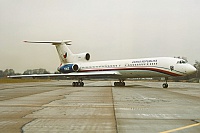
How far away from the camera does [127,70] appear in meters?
31.6

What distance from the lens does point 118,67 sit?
3244 cm

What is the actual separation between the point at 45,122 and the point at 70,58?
3222 centimetres

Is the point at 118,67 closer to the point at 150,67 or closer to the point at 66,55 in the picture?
the point at 150,67

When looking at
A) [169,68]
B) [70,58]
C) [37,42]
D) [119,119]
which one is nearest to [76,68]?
[70,58]

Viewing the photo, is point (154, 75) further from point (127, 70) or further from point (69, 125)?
point (69, 125)

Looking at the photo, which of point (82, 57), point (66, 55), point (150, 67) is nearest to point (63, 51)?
point (66, 55)

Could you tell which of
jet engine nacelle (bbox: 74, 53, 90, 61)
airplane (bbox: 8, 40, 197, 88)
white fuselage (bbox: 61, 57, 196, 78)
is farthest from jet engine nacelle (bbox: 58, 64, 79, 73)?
white fuselage (bbox: 61, 57, 196, 78)

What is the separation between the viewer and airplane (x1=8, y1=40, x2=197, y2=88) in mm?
28500

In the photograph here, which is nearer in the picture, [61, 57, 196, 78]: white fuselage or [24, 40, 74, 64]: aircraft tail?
[61, 57, 196, 78]: white fuselage

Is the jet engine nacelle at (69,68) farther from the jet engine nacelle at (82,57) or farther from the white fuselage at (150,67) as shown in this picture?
the white fuselage at (150,67)

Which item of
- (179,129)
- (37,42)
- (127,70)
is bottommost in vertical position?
(179,129)

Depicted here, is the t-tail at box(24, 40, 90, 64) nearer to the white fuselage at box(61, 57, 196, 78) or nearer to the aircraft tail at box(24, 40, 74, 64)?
the aircraft tail at box(24, 40, 74, 64)

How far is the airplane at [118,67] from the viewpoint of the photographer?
2850 cm

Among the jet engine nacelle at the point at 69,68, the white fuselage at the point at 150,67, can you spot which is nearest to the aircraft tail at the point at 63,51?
the jet engine nacelle at the point at 69,68
